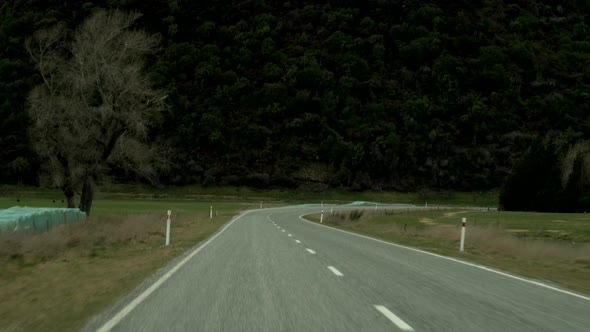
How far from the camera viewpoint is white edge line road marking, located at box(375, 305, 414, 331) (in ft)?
19.7

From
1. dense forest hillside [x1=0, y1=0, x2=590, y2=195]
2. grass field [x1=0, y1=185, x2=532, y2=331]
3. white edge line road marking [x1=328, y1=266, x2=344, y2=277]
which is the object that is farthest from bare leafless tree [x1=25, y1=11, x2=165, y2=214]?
dense forest hillside [x1=0, y1=0, x2=590, y2=195]

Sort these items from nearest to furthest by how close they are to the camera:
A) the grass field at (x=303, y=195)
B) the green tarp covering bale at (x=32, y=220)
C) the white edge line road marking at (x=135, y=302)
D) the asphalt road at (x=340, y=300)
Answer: the white edge line road marking at (x=135, y=302)
the asphalt road at (x=340, y=300)
the green tarp covering bale at (x=32, y=220)
the grass field at (x=303, y=195)

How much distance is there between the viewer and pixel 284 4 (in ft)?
569

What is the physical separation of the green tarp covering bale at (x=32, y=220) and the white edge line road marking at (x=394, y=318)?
523 inches

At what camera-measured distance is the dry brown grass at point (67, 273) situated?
21.9 ft

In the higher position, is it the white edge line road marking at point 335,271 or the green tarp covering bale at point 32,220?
the green tarp covering bale at point 32,220

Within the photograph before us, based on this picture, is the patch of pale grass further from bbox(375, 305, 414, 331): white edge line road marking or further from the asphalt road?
bbox(375, 305, 414, 331): white edge line road marking

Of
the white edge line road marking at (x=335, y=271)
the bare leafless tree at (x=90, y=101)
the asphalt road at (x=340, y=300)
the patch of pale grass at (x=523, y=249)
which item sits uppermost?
the bare leafless tree at (x=90, y=101)

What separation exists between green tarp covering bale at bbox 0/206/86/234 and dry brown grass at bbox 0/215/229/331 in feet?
2.36

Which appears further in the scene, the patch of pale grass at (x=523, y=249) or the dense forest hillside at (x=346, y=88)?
the dense forest hillside at (x=346, y=88)

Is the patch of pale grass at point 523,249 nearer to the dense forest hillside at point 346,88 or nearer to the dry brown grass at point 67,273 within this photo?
the dry brown grass at point 67,273

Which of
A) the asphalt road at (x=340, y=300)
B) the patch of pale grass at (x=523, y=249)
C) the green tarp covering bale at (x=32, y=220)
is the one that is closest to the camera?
the asphalt road at (x=340, y=300)

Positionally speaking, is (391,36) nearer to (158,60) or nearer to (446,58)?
(446,58)

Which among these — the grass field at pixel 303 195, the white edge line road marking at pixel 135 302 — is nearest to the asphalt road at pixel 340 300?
the white edge line road marking at pixel 135 302
